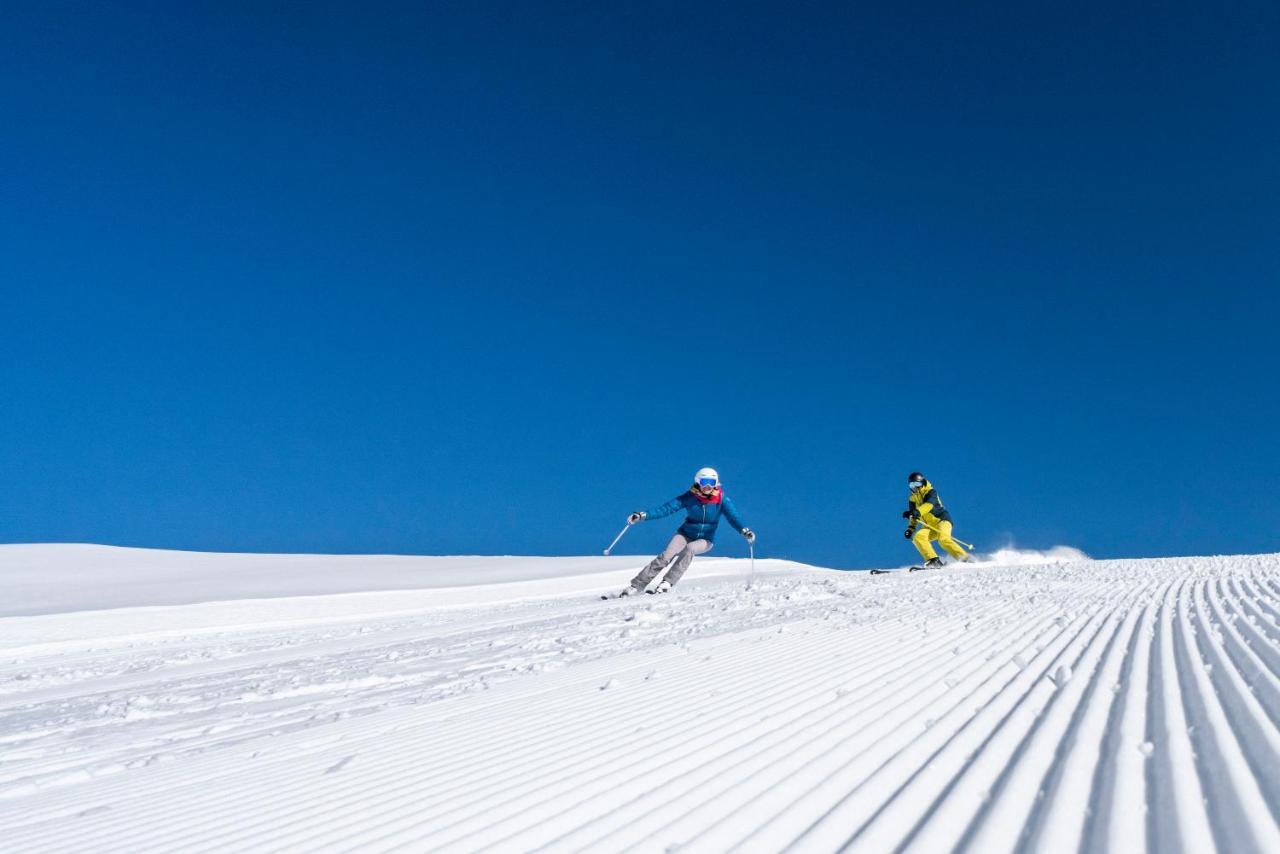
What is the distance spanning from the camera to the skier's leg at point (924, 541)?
1808 cm

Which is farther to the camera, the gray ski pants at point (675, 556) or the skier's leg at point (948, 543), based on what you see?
the skier's leg at point (948, 543)

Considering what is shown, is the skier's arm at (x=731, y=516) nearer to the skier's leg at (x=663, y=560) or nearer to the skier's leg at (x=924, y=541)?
the skier's leg at (x=663, y=560)

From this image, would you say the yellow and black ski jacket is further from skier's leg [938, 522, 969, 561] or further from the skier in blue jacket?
the skier in blue jacket

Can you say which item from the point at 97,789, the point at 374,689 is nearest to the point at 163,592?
the point at 374,689

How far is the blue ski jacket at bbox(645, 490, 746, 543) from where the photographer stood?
12.9m

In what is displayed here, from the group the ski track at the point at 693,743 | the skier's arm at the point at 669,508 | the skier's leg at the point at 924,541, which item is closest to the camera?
the ski track at the point at 693,743

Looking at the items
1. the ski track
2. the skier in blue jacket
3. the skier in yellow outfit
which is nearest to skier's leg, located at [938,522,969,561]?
the skier in yellow outfit

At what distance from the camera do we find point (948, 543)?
18281 mm

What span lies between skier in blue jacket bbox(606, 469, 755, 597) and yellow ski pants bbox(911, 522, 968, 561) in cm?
646

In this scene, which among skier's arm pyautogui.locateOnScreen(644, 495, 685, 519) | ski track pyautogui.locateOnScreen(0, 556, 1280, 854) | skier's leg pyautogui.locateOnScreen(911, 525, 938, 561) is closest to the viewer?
ski track pyautogui.locateOnScreen(0, 556, 1280, 854)

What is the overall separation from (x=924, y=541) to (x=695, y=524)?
7.32m

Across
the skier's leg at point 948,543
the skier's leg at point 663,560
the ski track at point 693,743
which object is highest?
the skier's leg at point 948,543

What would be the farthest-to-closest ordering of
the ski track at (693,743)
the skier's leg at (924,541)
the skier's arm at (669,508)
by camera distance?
the skier's leg at (924,541) < the skier's arm at (669,508) < the ski track at (693,743)

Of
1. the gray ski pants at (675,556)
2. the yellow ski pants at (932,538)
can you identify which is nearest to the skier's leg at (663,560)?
the gray ski pants at (675,556)
